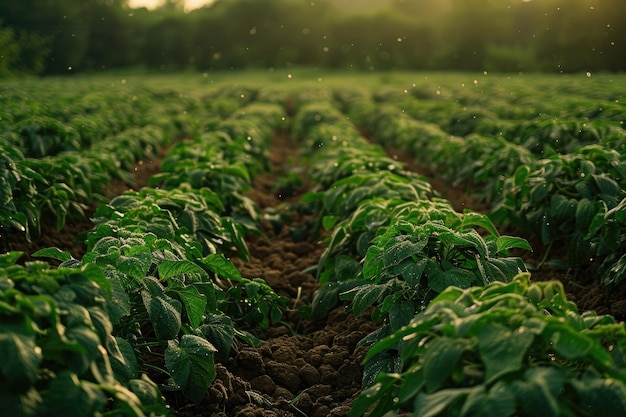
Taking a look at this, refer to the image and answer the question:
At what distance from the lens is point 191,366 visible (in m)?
2.91

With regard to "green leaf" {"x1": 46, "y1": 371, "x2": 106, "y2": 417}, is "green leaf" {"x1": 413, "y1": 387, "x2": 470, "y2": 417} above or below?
below

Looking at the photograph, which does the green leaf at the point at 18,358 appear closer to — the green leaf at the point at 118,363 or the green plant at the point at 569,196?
the green leaf at the point at 118,363

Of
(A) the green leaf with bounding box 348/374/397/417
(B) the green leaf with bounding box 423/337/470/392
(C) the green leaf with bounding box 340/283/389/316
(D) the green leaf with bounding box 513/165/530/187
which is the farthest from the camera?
(D) the green leaf with bounding box 513/165/530/187

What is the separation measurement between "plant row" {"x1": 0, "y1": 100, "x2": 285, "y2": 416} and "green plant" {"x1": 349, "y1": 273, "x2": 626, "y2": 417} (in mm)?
873

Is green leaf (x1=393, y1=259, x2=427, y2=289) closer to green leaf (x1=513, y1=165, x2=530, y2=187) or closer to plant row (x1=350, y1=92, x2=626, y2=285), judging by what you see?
plant row (x1=350, y1=92, x2=626, y2=285)

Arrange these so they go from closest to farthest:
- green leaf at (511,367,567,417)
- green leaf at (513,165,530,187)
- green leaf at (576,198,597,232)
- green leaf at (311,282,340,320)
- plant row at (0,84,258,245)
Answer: green leaf at (511,367,567,417) → green leaf at (311,282,340,320) → green leaf at (576,198,597,232) → plant row at (0,84,258,245) → green leaf at (513,165,530,187)

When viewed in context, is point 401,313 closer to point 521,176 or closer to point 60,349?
point 60,349

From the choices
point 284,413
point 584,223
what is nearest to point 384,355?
point 284,413

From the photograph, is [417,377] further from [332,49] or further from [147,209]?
[332,49]

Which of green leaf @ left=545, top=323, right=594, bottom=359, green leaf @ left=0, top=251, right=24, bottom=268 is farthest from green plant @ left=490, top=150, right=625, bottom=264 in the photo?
green leaf @ left=0, top=251, right=24, bottom=268

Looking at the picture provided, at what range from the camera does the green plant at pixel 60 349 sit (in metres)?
1.82

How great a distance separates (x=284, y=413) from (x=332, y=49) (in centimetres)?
6303

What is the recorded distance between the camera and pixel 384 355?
3.09 metres

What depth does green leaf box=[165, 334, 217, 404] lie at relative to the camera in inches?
113
